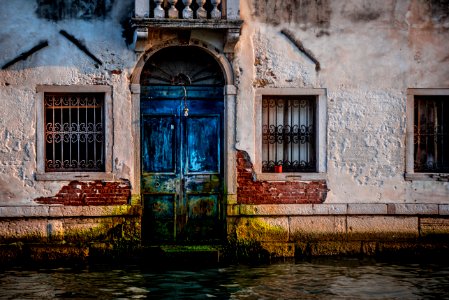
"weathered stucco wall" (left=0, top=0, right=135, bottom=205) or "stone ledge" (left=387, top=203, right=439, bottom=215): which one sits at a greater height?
"weathered stucco wall" (left=0, top=0, right=135, bottom=205)

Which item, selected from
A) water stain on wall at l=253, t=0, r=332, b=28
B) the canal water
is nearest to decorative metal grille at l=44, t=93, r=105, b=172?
the canal water

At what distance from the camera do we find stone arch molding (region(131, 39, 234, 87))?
1255cm

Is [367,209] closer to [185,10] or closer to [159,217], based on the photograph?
[159,217]

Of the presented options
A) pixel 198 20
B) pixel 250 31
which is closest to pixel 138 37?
pixel 198 20

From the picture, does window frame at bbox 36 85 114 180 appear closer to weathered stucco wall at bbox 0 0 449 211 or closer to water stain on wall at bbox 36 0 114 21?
weathered stucco wall at bbox 0 0 449 211

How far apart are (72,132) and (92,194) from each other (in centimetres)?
102

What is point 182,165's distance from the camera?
1289 cm

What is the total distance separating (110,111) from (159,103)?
2.73ft

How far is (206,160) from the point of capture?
42.5 feet

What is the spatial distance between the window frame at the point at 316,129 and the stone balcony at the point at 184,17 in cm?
109

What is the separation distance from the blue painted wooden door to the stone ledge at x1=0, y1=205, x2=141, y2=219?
0.46m

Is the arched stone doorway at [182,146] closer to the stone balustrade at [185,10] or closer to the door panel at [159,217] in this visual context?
the door panel at [159,217]

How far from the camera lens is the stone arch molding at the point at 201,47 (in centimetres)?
1255

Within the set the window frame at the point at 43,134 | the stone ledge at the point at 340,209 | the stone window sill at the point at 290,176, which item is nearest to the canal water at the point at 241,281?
the stone ledge at the point at 340,209
